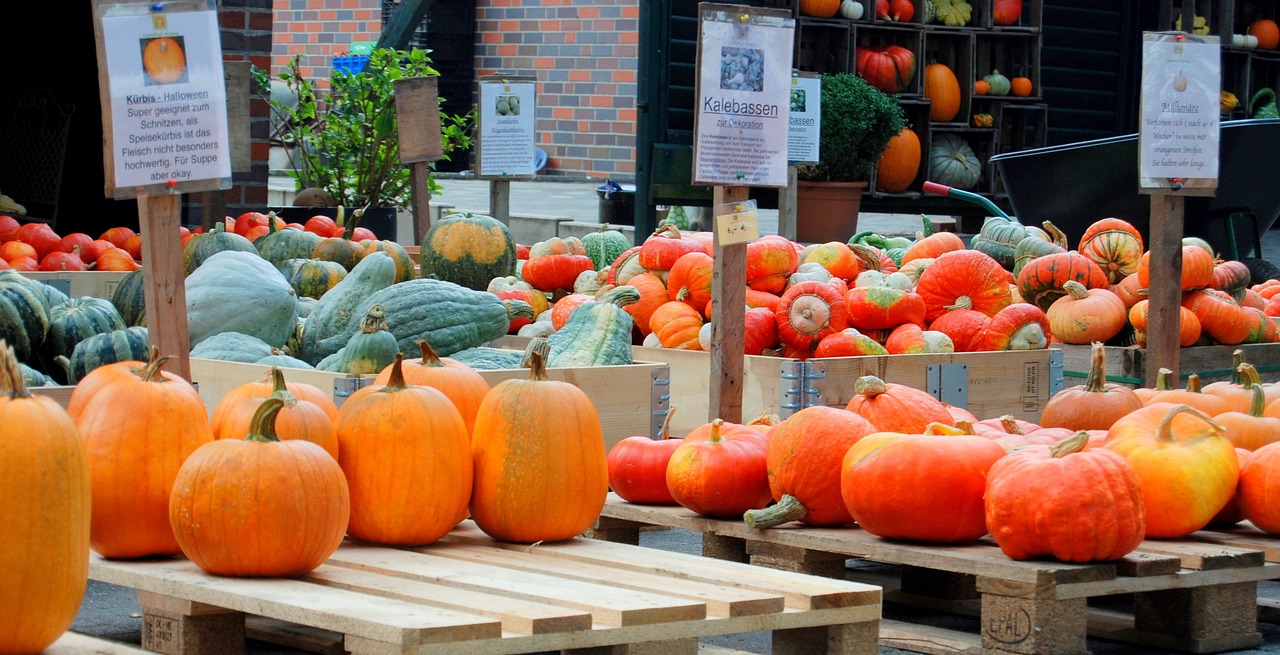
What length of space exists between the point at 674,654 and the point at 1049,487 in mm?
859

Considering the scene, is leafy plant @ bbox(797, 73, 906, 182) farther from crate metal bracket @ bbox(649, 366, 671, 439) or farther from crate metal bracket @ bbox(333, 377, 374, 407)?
crate metal bracket @ bbox(333, 377, 374, 407)

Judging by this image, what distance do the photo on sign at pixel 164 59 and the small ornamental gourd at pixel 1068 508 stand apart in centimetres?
188

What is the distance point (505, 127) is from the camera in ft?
26.4

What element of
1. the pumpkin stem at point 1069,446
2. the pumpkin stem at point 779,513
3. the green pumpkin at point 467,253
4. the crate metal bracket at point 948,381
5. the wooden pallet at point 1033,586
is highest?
the green pumpkin at point 467,253

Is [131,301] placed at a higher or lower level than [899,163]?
lower

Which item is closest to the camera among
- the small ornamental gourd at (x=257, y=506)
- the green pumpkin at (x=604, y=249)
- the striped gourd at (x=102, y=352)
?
the small ornamental gourd at (x=257, y=506)

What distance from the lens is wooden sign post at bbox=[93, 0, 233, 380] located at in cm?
331

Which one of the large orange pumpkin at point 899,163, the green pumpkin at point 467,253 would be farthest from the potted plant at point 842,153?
the green pumpkin at point 467,253

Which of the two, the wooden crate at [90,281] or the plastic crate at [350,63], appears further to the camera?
the plastic crate at [350,63]

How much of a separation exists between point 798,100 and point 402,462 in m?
5.82

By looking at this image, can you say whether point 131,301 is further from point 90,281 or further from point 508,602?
point 508,602

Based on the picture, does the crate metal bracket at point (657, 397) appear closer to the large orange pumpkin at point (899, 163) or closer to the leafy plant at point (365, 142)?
the leafy plant at point (365, 142)

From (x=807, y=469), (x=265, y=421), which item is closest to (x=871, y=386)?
(x=807, y=469)

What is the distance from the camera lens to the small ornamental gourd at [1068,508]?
308cm
